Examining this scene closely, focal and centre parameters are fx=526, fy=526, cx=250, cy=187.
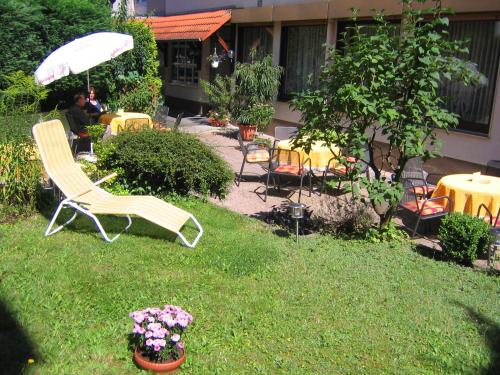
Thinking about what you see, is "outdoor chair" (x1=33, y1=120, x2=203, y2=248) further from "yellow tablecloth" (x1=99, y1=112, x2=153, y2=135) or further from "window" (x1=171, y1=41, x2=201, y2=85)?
"window" (x1=171, y1=41, x2=201, y2=85)

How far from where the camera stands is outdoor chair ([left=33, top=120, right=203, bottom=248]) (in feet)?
18.4

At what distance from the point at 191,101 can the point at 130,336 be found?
15.0m

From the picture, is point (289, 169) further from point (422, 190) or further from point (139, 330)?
point (139, 330)

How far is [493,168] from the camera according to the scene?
8.34 meters

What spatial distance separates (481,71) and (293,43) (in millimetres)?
5596

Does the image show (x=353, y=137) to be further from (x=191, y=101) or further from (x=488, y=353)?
(x=191, y=101)

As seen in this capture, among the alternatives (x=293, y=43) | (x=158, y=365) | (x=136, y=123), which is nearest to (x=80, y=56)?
(x=136, y=123)

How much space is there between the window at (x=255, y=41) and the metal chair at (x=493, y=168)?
7.60 meters

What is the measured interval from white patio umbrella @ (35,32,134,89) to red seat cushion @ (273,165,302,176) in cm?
390

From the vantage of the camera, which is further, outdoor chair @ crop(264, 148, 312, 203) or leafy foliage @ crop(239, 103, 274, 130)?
leafy foliage @ crop(239, 103, 274, 130)

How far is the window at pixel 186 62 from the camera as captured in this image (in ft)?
58.7

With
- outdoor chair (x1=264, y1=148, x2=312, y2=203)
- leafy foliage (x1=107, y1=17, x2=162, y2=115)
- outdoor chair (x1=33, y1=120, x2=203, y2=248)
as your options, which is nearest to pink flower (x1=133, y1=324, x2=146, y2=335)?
outdoor chair (x1=33, y1=120, x2=203, y2=248)

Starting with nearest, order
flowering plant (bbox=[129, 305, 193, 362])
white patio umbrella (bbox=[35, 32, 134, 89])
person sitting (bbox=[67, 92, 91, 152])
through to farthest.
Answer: flowering plant (bbox=[129, 305, 193, 362]), white patio umbrella (bbox=[35, 32, 134, 89]), person sitting (bbox=[67, 92, 91, 152])

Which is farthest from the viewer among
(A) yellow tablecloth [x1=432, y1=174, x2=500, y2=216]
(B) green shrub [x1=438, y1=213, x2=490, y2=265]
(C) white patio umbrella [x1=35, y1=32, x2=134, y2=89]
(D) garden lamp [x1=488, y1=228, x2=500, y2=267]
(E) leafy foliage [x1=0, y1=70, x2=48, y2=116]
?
(C) white patio umbrella [x1=35, y1=32, x2=134, y2=89]
